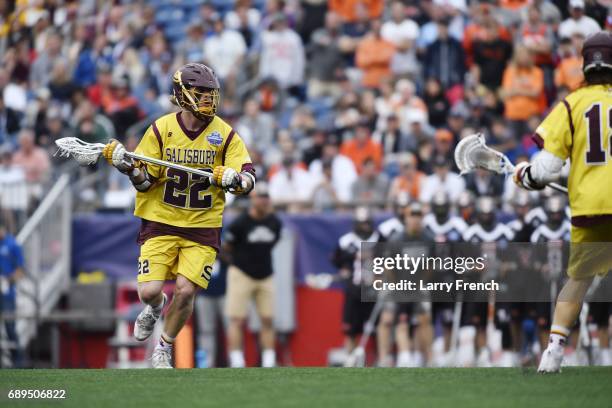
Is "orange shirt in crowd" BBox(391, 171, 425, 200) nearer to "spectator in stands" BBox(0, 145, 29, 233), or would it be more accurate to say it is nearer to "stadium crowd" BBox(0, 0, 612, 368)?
"stadium crowd" BBox(0, 0, 612, 368)

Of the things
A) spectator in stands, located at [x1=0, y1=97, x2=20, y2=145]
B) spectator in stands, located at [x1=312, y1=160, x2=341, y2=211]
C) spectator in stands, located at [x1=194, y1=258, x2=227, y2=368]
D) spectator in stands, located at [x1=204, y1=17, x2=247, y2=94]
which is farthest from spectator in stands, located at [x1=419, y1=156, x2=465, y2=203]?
spectator in stands, located at [x1=0, y1=97, x2=20, y2=145]

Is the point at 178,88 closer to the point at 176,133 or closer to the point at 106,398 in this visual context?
the point at 176,133

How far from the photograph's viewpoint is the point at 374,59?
61.5ft

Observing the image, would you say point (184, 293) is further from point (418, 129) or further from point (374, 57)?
point (374, 57)

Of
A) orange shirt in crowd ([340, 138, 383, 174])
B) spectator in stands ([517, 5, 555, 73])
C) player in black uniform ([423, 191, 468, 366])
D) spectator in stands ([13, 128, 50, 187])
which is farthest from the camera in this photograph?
spectator in stands ([13, 128, 50, 187])

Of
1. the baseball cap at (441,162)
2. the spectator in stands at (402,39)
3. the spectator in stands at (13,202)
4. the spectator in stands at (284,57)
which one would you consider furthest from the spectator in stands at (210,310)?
the spectator in stands at (402,39)

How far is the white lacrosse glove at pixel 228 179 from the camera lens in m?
9.48

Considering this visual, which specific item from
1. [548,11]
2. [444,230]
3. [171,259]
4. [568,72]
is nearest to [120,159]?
[171,259]

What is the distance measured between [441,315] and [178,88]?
6399mm

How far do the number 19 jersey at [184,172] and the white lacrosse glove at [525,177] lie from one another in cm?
211

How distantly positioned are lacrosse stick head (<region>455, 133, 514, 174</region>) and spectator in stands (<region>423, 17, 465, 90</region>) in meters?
8.26

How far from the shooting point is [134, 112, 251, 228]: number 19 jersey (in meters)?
9.91

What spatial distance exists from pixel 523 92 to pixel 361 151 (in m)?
2.33

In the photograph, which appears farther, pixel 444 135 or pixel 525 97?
pixel 525 97
